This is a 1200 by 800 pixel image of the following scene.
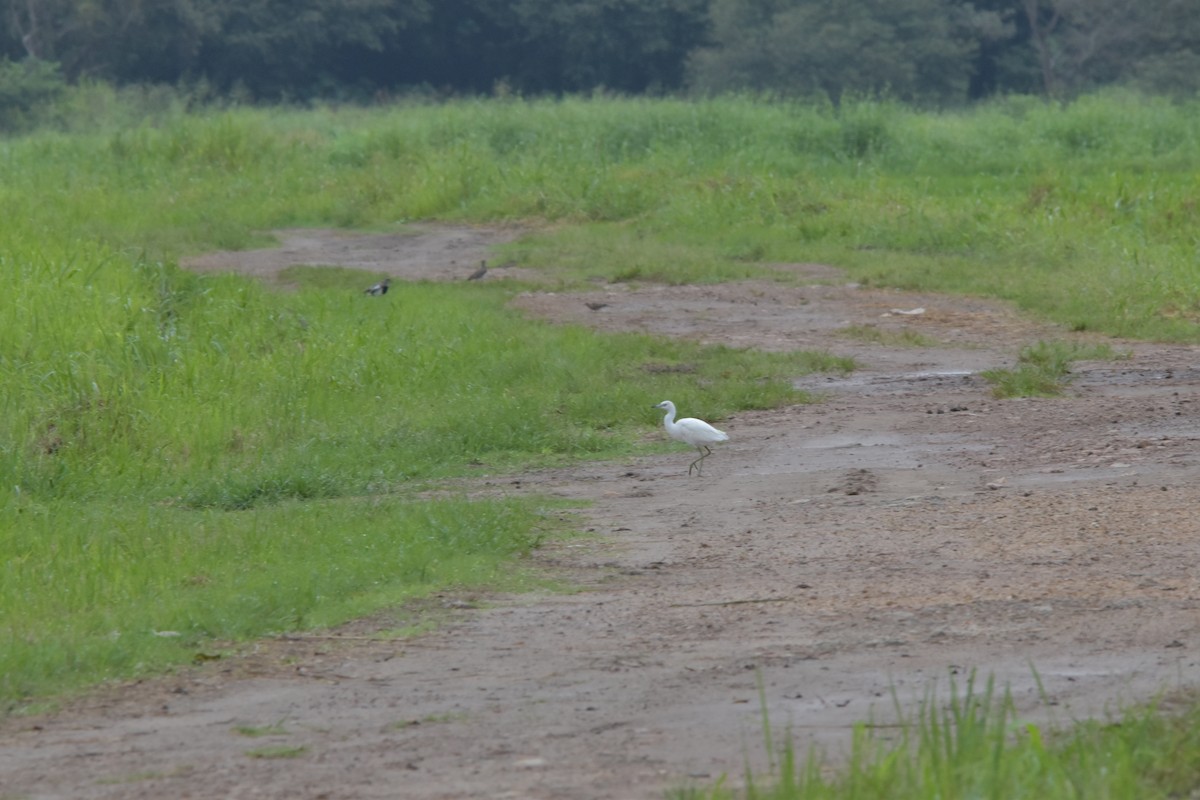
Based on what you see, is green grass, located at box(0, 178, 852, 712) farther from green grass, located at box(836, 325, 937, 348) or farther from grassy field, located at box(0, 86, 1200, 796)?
green grass, located at box(836, 325, 937, 348)

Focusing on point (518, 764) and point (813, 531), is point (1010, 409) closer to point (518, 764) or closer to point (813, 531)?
point (813, 531)

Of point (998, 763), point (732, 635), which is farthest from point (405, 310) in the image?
point (998, 763)

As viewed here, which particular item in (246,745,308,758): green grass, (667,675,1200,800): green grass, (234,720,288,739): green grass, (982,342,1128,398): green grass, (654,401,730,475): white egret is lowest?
(982,342,1128,398): green grass

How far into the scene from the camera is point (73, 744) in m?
4.92

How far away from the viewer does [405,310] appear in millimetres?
14430

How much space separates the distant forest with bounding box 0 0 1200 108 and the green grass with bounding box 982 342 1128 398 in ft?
103

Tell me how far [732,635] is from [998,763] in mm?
2008

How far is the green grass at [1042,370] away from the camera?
36.4ft

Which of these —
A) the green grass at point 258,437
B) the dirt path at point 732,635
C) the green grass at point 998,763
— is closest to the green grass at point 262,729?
the dirt path at point 732,635

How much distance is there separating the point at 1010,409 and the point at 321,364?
456cm

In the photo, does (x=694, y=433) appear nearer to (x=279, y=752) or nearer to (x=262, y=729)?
(x=262, y=729)

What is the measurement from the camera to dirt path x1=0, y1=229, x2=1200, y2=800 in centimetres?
455

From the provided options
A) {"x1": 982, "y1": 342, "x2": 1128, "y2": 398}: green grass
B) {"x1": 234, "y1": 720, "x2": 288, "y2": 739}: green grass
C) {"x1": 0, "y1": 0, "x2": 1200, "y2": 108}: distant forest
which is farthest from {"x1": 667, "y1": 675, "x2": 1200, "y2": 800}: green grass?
{"x1": 0, "y1": 0, "x2": 1200, "y2": 108}: distant forest

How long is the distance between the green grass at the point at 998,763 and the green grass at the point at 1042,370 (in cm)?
677
